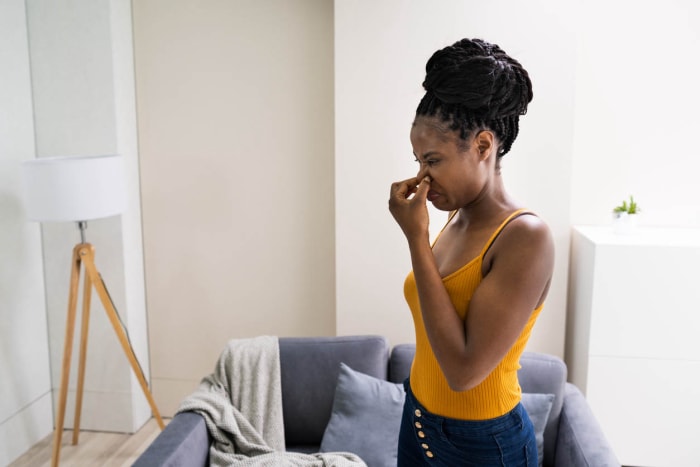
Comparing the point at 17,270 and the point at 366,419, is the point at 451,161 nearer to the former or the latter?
the point at 366,419

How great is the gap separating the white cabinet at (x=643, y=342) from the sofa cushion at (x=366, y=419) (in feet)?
2.76

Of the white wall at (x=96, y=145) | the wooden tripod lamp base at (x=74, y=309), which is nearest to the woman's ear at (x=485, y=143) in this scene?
the wooden tripod lamp base at (x=74, y=309)

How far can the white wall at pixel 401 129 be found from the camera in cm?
261

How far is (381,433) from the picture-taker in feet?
7.70

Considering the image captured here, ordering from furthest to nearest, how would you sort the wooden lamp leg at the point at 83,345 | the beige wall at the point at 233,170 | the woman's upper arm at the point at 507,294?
the beige wall at the point at 233,170 → the wooden lamp leg at the point at 83,345 → the woman's upper arm at the point at 507,294

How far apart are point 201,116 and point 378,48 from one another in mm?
1013

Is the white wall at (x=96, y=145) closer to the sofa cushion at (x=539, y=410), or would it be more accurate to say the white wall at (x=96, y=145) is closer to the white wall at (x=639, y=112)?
the sofa cushion at (x=539, y=410)

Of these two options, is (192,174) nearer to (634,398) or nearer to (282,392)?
(282,392)

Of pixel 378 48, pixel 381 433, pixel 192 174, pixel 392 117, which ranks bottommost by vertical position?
pixel 381 433

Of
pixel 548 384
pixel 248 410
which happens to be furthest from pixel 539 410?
pixel 248 410

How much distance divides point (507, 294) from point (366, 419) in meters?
1.48

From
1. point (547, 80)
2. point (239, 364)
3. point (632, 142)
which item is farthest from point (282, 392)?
point (632, 142)

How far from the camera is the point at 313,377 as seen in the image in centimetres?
255

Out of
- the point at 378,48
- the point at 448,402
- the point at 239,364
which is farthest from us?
the point at 378,48
